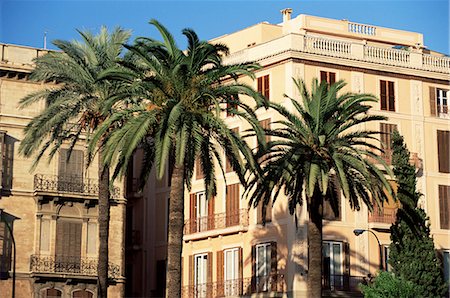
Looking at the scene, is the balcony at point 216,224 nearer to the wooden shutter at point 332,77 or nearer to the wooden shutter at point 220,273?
the wooden shutter at point 220,273

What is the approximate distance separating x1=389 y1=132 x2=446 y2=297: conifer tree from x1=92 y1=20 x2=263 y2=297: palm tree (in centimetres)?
1462

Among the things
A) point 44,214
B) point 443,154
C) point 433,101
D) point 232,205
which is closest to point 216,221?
point 232,205

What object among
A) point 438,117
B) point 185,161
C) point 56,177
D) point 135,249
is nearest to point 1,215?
point 56,177

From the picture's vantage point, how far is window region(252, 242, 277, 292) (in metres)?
63.8

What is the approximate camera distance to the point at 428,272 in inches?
2334

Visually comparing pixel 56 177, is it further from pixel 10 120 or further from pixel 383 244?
pixel 383 244

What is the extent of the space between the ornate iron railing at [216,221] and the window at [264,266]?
6.64 ft

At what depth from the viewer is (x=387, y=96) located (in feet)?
222

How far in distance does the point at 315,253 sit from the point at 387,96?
19827mm

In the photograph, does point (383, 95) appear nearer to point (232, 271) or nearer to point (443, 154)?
point (443, 154)

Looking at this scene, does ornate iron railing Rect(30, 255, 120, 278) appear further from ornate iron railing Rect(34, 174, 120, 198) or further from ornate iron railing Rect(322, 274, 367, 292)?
ornate iron railing Rect(322, 274, 367, 292)

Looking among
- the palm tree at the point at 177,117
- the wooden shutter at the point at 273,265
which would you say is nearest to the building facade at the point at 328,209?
the wooden shutter at the point at 273,265

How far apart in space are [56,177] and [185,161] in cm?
2196

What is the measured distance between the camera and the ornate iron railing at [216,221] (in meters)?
66.5
